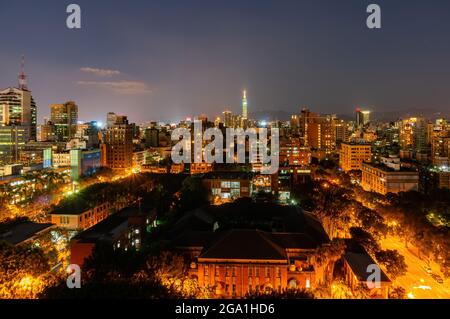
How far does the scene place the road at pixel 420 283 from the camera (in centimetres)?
717

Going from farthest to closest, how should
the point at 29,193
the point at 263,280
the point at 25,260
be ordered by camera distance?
the point at 29,193, the point at 263,280, the point at 25,260

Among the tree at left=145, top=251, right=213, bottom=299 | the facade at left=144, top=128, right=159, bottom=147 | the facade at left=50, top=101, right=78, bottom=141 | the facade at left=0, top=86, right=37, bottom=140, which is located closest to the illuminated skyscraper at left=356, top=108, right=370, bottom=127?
the facade at left=144, top=128, right=159, bottom=147

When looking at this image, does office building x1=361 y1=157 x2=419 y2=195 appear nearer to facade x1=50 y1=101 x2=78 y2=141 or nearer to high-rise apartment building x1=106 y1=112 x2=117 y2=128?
high-rise apartment building x1=106 y1=112 x2=117 y2=128

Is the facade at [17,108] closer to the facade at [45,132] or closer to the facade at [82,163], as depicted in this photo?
the facade at [45,132]

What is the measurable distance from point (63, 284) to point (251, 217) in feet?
22.3

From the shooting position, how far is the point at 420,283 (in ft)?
25.4

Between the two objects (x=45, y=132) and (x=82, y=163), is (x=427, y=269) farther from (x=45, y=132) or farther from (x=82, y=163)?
(x=45, y=132)

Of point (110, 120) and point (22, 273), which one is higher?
point (110, 120)

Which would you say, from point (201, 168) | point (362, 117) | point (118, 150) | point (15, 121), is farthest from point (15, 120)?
point (362, 117)

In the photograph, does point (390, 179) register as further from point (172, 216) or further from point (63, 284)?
point (63, 284)

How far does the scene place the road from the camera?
23.5ft
